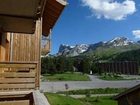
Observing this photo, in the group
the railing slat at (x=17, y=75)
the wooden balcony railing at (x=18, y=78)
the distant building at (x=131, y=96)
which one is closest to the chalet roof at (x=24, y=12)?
the wooden balcony railing at (x=18, y=78)

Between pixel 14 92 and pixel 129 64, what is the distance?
16345cm

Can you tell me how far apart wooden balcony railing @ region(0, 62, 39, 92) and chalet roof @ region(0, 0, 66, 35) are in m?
1.44

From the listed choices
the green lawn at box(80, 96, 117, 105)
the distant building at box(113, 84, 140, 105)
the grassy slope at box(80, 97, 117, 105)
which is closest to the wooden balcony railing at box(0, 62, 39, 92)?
the distant building at box(113, 84, 140, 105)

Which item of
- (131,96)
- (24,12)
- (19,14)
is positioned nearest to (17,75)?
(19,14)

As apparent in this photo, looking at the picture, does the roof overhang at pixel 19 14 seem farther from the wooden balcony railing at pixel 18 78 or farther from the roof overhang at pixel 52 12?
the roof overhang at pixel 52 12

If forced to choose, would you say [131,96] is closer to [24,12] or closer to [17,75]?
[17,75]

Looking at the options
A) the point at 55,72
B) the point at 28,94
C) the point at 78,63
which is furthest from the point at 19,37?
the point at 78,63

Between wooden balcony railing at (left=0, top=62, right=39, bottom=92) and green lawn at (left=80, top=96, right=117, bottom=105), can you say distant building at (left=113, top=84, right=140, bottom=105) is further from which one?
green lawn at (left=80, top=96, right=117, bottom=105)

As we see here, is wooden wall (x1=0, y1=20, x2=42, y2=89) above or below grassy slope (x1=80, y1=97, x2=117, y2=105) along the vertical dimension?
above

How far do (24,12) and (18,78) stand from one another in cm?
214

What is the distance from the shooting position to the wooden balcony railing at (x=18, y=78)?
10080 mm

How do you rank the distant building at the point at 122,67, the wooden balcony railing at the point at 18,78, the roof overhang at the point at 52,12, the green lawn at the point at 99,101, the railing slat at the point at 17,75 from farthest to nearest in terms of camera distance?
the distant building at the point at 122,67
the green lawn at the point at 99,101
the roof overhang at the point at 52,12
the railing slat at the point at 17,75
the wooden balcony railing at the point at 18,78

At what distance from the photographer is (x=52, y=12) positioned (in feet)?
51.7

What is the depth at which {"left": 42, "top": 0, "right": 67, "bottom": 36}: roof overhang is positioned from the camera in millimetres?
13711
